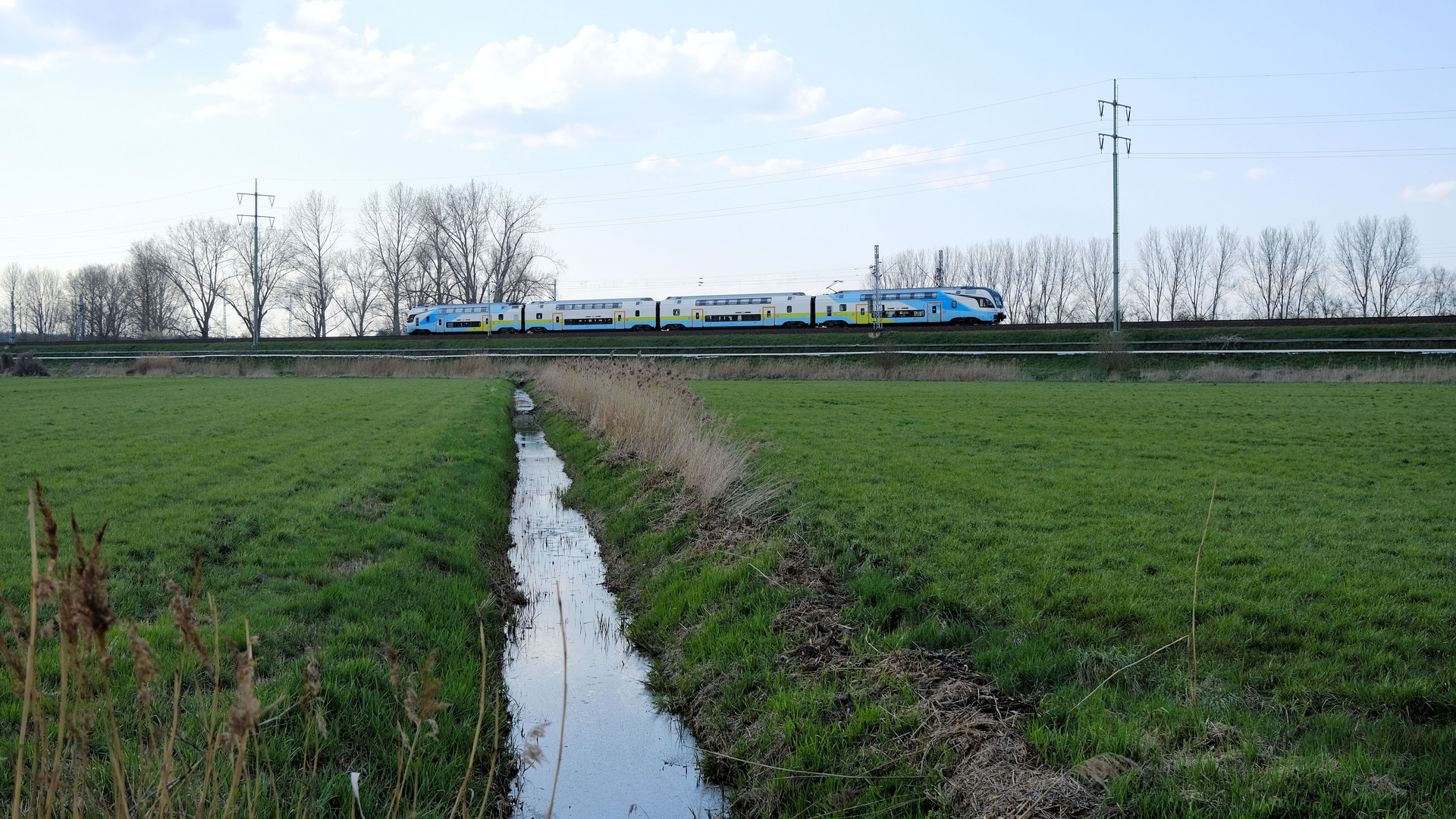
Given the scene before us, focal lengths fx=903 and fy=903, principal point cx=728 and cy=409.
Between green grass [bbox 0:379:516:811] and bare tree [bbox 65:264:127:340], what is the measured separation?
298 feet

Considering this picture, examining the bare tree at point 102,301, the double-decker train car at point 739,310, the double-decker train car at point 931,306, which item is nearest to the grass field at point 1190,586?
Answer: the double-decker train car at point 931,306

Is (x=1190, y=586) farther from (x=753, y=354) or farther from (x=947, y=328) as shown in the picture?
(x=947, y=328)

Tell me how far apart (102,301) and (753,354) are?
281 ft

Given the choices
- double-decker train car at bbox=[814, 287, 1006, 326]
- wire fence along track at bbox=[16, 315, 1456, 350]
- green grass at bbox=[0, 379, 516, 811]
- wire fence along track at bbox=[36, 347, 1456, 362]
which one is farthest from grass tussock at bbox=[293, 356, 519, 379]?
green grass at bbox=[0, 379, 516, 811]

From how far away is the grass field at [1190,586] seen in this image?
385cm

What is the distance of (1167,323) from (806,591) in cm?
3928

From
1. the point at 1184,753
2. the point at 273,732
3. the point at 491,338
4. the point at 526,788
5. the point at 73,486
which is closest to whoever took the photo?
the point at 1184,753

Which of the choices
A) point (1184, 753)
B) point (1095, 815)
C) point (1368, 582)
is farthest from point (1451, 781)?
point (1368, 582)

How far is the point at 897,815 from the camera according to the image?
155 inches

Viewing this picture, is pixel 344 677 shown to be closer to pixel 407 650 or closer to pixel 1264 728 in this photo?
pixel 407 650

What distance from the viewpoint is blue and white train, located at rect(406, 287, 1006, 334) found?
45625 millimetres

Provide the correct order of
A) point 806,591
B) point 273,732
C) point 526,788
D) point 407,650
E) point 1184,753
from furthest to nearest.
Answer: point 806,591
point 407,650
point 526,788
point 273,732
point 1184,753

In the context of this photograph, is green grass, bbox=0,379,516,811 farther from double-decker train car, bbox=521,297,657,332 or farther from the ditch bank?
double-decker train car, bbox=521,297,657,332

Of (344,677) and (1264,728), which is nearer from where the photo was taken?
(1264,728)
